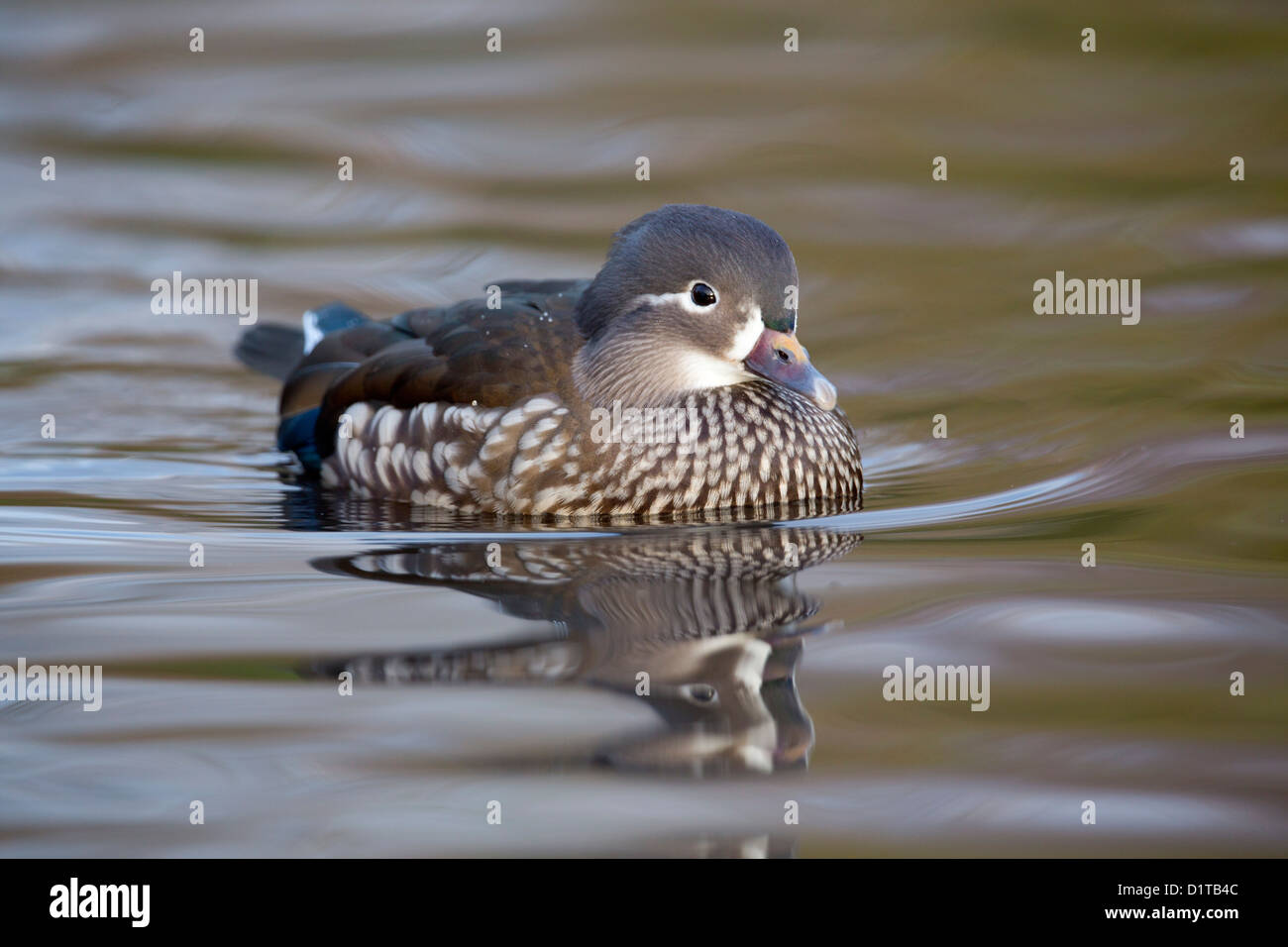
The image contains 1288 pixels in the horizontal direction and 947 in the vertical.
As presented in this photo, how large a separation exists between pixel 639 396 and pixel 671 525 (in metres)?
0.46

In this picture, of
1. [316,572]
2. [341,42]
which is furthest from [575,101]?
[316,572]

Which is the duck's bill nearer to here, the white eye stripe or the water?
the white eye stripe

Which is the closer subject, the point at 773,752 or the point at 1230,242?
the point at 773,752

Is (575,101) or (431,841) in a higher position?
(575,101)

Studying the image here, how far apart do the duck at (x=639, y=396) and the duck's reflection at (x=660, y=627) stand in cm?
30

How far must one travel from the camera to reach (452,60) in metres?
10.4

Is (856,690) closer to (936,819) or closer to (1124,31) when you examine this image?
(936,819)

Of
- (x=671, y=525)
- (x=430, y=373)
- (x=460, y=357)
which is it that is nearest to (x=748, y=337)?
(x=671, y=525)

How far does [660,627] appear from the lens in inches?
152

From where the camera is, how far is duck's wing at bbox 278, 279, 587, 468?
5273 mm

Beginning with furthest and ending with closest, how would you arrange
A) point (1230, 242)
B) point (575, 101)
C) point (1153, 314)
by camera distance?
Result: point (575, 101), point (1230, 242), point (1153, 314)

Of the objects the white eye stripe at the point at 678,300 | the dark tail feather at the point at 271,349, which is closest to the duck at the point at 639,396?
the white eye stripe at the point at 678,300

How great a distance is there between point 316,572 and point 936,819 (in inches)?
79.9
